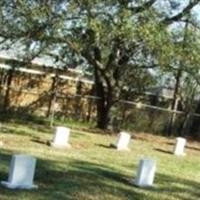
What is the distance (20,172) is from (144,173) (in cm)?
276

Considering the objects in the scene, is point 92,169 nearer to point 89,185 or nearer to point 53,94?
point 89,185

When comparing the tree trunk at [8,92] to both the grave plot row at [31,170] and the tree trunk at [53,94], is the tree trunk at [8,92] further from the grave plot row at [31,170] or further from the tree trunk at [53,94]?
the grave plot row at [31,170]

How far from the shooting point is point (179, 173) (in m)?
16.3

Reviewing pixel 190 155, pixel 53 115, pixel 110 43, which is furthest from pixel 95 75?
pixel 190 155

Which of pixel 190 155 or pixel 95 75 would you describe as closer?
pixel 190 155

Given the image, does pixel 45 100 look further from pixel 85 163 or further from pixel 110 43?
pixel 85 163

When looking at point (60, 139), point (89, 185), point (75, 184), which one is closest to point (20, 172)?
point (75, 184)

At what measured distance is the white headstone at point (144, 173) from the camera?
13250 mm

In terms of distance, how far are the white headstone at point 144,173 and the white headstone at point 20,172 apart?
2.48m

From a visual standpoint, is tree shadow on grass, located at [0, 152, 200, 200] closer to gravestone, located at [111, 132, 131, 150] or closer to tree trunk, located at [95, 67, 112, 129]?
gravestone, located at [111, 132, 131, 150]

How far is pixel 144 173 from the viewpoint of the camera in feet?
43.4

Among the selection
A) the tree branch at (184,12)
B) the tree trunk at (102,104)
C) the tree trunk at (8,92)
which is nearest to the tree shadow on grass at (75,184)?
the tree branch at (184,12)

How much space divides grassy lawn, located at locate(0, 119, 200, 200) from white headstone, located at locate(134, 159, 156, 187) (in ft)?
0.63

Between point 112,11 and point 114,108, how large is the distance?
10.3m
